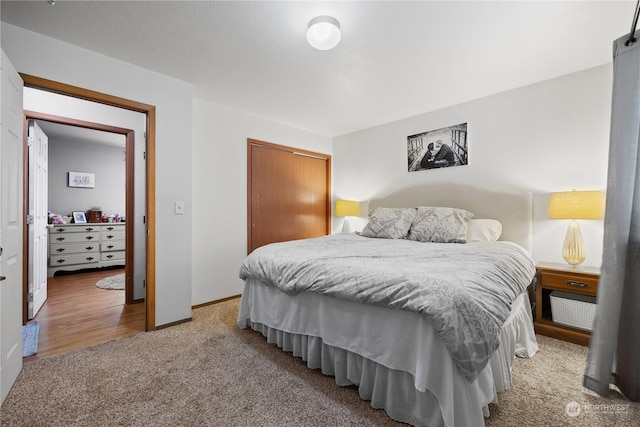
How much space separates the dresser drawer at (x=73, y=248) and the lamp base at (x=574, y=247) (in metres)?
6.71

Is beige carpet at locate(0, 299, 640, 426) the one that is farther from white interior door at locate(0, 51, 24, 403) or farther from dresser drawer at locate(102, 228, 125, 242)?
dresser drawer at locate(102, 228, 125, 242)

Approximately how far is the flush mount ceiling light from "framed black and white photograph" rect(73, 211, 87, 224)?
558cm

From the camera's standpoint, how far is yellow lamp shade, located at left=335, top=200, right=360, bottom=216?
4180mm

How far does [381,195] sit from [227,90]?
2.40 metres

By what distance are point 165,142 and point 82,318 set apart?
6.46ft

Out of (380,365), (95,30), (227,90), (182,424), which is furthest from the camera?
(227,90)

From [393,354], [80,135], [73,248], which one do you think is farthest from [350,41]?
[73,248]

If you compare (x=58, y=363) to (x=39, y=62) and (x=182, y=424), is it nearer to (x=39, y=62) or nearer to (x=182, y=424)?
(x=182, y=424)

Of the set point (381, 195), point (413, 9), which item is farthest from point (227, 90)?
point (381, 195)

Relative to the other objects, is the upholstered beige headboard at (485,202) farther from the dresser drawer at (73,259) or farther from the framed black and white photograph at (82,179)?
the framed black and white photograph at (82,179)

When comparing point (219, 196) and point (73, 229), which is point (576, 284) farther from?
point (73, 229)

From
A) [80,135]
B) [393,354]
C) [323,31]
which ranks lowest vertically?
[393,354]

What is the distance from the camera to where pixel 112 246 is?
5.23 metres

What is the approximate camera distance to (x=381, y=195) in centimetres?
405
